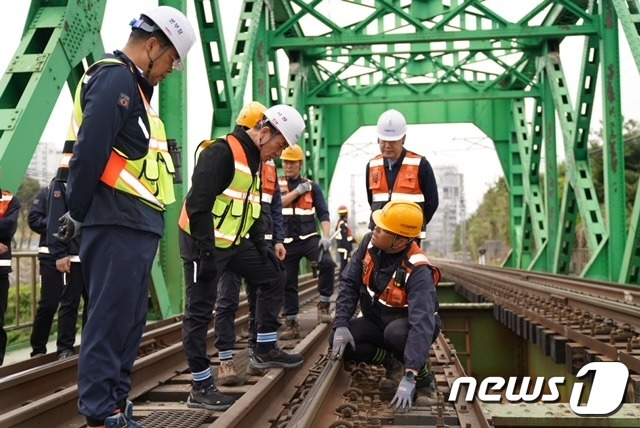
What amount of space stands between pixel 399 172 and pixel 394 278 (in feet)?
5.92

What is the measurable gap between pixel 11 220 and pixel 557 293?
26.8 feet

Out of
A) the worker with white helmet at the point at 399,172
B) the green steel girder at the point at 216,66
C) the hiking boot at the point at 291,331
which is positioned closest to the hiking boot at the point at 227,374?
the worker with white helmet at the point at 399,172

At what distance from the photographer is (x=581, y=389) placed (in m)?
4.78

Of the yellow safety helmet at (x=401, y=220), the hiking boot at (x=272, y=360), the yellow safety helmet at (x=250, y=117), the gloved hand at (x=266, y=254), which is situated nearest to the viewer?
the yellow safety helmet at (x=401, y=220)

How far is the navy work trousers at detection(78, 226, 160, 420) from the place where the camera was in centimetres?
302

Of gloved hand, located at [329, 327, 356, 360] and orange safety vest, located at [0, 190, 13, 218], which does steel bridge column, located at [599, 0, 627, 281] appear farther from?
orange safety vest, located at [0, 190, 13, 218]

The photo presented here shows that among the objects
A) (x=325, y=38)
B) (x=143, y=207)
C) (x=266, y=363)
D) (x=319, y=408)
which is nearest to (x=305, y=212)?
(x=266, y=363)

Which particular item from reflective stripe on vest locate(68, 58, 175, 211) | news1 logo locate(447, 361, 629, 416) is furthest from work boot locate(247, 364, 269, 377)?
reflective stripe on vest locate(68, 58, 175, 211)

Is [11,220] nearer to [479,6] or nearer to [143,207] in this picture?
[143,207]

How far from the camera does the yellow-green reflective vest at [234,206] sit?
4465mm

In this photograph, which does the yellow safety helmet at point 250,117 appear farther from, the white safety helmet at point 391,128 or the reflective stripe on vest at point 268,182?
the white safety helmet at point 391,128

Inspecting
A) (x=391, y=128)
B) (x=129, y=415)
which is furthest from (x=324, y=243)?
(x=129, y=415)

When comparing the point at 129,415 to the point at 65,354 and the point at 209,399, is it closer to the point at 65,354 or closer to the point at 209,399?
the point at 209,399

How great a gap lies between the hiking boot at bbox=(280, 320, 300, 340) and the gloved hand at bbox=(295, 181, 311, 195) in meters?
1.43
